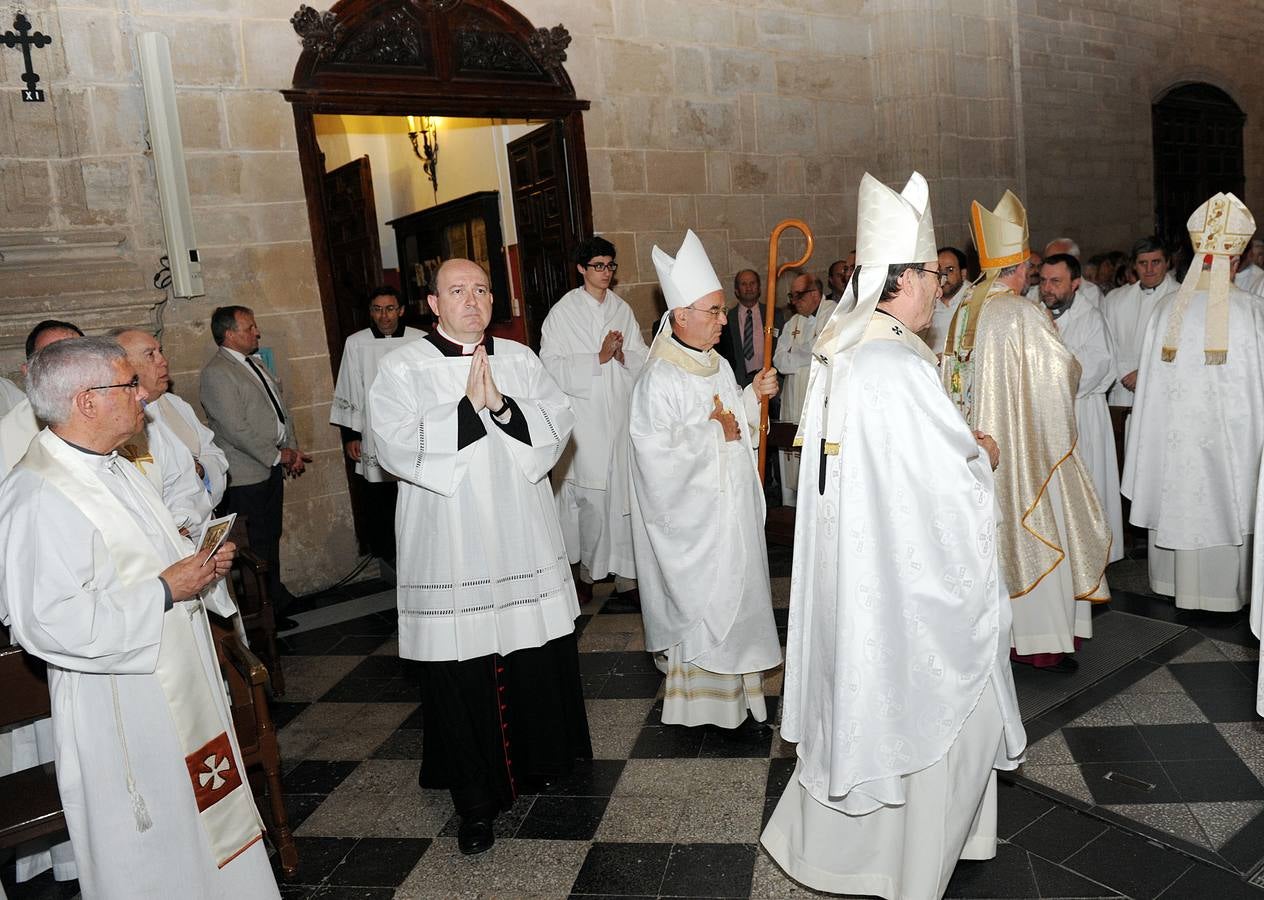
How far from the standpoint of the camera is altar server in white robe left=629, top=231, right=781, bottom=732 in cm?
389

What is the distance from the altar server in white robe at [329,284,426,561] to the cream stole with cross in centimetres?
354

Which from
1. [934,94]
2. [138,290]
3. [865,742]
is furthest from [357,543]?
[934,94]

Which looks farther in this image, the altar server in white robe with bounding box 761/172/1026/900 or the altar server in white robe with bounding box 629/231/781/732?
the altar server in white robe with bounding box 629/231/781/732

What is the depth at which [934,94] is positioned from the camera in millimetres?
9539

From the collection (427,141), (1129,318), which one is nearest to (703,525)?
(1129,318)

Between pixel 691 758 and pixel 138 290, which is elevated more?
pixel 138 290

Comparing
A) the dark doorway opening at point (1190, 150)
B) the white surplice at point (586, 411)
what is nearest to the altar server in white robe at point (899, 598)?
the white surplice at point (586, 411)

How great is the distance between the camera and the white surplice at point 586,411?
6156 millimetres

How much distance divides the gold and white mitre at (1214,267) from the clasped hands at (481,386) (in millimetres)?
3491

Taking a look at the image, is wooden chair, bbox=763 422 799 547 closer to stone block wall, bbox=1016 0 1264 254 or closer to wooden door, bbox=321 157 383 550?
wooden door, bbox=321 157 383 550

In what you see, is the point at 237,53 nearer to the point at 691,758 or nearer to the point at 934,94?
the point at 691,758

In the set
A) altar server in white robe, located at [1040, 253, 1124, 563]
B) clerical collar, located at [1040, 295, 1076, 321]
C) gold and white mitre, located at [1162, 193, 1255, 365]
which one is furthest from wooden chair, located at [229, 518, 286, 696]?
gold and white mitre, located at [1162, 193, 1255, 365]

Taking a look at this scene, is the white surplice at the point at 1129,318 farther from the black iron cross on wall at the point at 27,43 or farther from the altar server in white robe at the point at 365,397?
the black iron cross on wall at the point at 27,43

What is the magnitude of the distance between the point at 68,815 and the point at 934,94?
30.6 feet
